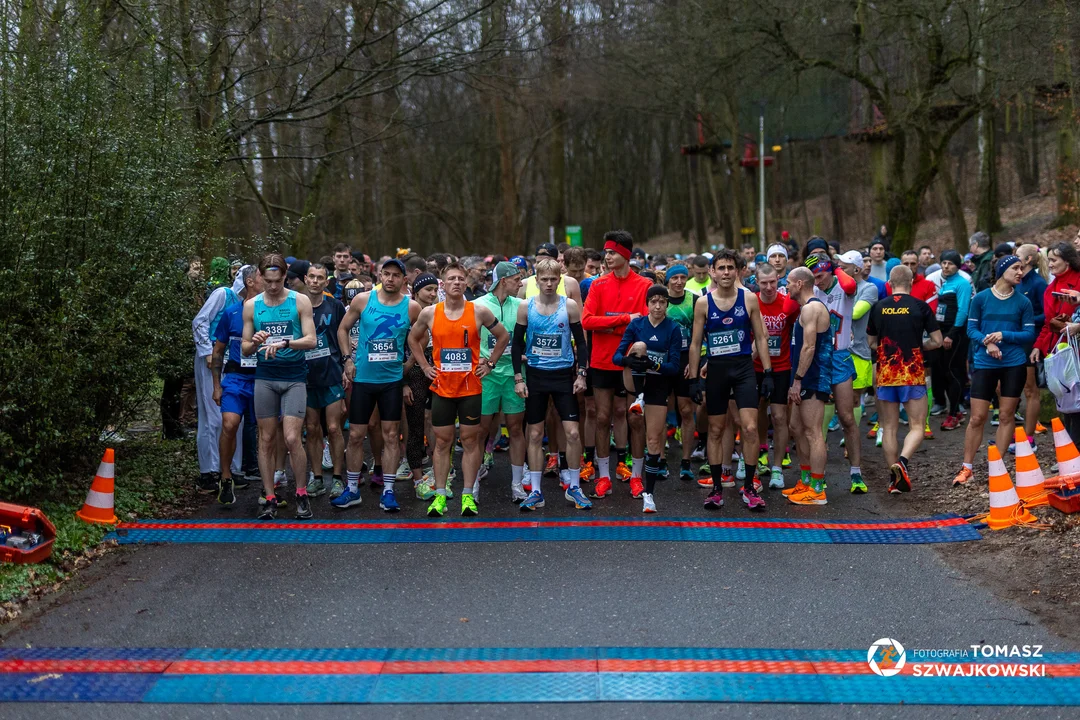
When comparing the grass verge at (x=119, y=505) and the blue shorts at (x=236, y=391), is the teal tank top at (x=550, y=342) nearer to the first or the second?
the blue shorts at (x=236, y=391)

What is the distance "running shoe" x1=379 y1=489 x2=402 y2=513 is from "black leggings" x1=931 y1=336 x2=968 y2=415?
298 inches

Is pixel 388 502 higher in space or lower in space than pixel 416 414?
lower

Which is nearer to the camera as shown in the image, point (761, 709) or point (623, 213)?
point (761, 709)

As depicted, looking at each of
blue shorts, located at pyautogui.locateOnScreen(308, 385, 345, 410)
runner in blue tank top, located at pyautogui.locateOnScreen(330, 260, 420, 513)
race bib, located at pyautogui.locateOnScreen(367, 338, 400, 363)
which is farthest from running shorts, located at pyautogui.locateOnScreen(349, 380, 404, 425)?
blue shorts, located at pyautogui.locateOnScreen(308, 385, 345, 410)

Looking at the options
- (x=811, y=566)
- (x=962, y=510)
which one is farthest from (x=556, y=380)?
(x=962, y=510)

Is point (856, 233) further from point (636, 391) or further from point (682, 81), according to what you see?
point (636, 391)

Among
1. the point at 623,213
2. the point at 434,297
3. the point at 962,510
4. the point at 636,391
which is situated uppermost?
the point at 623,213

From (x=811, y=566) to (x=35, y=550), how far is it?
5247mm

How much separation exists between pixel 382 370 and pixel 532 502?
5.59ft

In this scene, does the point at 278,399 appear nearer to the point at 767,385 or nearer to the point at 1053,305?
the point at 767,385

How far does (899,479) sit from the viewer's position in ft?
32.4

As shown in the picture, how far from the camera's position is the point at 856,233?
51656 mm

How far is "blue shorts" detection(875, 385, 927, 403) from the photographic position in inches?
396

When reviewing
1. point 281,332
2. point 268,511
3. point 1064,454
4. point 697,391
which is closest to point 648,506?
point 697,391
